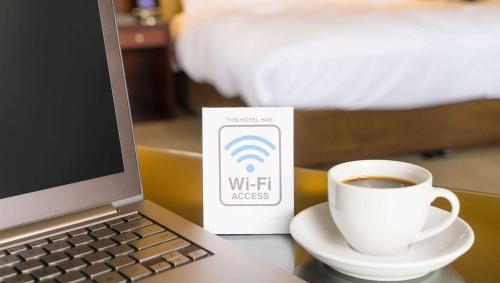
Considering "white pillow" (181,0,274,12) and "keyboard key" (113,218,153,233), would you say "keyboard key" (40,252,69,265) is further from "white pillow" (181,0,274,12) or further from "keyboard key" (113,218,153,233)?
"white pillow" (181,0,274,12)

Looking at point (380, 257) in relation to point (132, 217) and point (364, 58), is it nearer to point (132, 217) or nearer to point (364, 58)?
point (132, 217)

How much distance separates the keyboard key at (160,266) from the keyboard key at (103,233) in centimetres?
8

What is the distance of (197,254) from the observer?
1.74 ft

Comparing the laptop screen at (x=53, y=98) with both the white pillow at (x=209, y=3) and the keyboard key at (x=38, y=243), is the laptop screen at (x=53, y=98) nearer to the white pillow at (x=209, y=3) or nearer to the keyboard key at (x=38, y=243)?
the keyboard key at (x=38, y=243)

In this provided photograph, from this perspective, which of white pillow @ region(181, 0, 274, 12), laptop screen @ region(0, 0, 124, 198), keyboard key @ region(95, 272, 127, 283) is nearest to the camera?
keyboard key @ region(95, 272, 127, 283)

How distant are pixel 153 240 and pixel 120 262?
0.16 feet

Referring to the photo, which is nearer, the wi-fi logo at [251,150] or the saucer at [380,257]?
the saucer at [380,257]

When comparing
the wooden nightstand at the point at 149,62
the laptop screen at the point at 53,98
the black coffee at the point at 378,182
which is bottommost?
the wooden nightstand at the point at 149,62

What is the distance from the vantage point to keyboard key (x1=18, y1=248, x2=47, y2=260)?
0.53 meters

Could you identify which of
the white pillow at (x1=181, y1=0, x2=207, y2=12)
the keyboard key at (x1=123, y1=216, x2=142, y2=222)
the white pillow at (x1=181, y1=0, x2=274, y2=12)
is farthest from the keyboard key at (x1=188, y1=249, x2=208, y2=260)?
the white pillow at (x1=181, y1=0, x2=207, y2=12)

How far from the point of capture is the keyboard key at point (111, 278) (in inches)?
19.1

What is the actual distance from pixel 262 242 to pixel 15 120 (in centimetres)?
27

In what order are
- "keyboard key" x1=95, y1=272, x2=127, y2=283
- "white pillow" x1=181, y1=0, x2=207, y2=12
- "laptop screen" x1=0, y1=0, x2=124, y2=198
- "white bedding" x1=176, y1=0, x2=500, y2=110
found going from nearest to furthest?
"keyboard key" x1=95, y1=272, x2=127, y2=283 < "laptop screen" x1=0, y1=0, x2=124, y2=198 < "white bedding" x1=176, y1=0, x2=500, y2=110 < "white pillow" x1=181, y1=0, x2=207, y2=12

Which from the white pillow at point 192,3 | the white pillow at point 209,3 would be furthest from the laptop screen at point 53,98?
the white pillow at point 192,3
